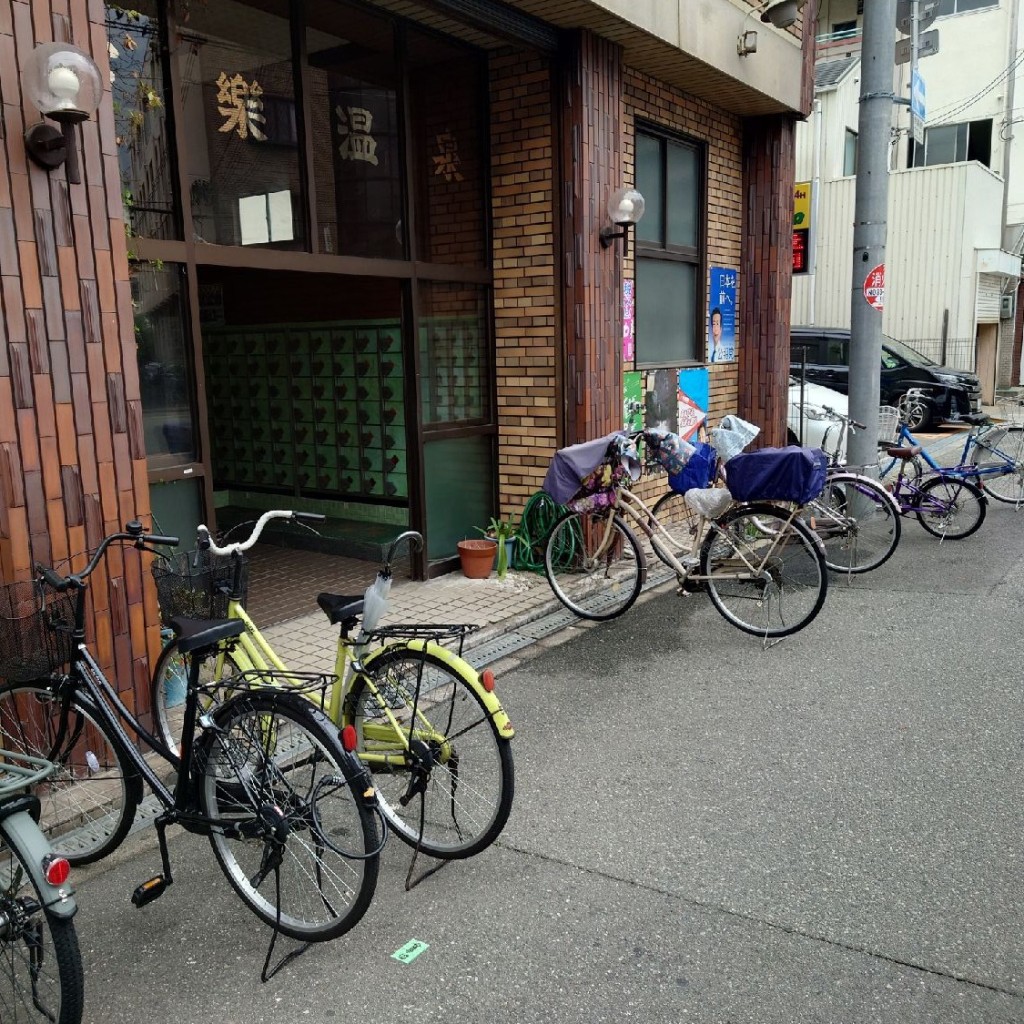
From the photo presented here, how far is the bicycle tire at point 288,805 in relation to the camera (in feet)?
9.22

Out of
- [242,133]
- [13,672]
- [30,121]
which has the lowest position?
[13,672]

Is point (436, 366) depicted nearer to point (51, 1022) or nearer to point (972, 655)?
point (972, 655)

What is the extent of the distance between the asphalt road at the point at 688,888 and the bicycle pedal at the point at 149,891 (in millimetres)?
125

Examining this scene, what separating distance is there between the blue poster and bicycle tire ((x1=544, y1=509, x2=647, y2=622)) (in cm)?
324

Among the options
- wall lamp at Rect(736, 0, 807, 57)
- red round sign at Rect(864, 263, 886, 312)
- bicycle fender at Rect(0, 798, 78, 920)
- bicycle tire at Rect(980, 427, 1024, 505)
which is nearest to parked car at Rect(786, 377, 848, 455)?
bicycle tire at Rect(980, 427, 1024, 505)

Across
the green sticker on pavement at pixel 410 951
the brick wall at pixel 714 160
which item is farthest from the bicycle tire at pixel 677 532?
the green sticker on pavement at pixel 410 951

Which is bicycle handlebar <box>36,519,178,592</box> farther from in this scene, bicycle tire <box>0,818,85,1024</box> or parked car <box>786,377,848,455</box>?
parked car <box>786,377,848,455</box>

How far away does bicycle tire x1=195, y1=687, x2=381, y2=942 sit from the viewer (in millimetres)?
2811

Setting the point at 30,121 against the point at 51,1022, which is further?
the point at 30,121

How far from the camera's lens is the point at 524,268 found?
733cm

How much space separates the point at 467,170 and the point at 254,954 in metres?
5.93

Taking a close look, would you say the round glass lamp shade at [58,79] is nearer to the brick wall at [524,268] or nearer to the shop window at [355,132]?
the shop window at [355,132]

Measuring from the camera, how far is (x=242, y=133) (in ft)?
18.7

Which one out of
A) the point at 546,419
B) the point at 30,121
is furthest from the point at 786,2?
the point at 30,121
